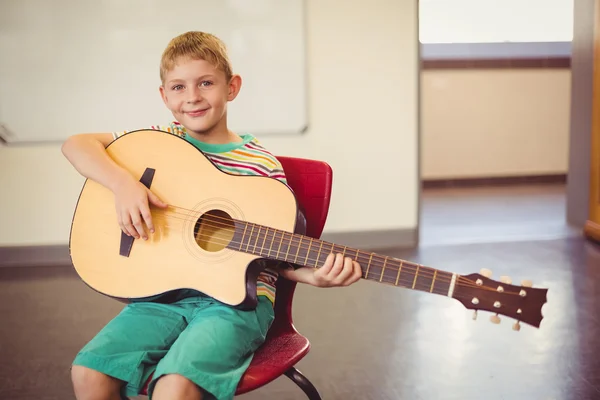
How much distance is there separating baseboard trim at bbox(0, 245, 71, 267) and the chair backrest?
296cm

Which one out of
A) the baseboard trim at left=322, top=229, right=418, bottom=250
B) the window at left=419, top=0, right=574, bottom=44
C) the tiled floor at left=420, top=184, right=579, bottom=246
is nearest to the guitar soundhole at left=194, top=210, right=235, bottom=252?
the baseboard trim at left=322, top=229, right=418, bottom=250

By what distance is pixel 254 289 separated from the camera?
1.43 m

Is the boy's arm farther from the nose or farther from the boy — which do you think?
the nose

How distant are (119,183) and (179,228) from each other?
0.17 metres

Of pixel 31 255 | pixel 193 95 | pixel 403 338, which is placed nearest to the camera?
pixel 193 95

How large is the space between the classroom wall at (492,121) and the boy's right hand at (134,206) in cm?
576

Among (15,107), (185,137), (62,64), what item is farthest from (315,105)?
(185,137)

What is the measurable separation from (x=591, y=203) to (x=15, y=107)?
3.93 m

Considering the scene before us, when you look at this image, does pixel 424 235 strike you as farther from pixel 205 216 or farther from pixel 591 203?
pixel 205 216

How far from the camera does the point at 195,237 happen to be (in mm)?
1505

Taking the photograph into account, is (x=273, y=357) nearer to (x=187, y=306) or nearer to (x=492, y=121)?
(x=187, y=306)

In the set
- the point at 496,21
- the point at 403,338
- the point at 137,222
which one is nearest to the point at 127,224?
the point at 137,222

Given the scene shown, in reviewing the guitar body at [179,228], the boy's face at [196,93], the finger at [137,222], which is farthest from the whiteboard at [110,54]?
the finger at [137,222]

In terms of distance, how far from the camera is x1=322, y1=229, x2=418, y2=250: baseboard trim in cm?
448
